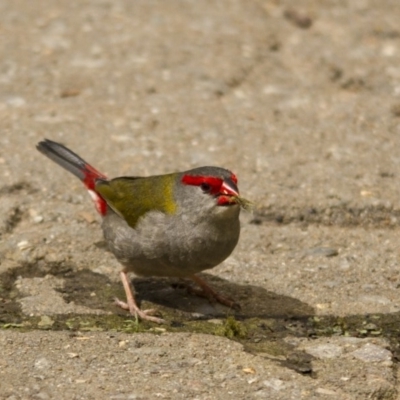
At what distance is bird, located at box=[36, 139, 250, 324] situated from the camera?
474 centimetres

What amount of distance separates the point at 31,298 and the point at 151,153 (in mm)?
1919

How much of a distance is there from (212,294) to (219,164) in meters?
1.55

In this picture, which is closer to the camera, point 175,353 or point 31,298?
point 175,353

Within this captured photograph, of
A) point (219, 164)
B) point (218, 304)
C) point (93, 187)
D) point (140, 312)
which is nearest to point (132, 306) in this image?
point (140, 312)

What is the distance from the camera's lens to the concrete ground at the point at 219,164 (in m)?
4.16

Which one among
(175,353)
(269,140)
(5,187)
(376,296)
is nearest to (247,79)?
(269,140)

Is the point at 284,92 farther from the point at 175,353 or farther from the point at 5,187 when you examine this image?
the point at 175,353

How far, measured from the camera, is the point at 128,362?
4.15 meters

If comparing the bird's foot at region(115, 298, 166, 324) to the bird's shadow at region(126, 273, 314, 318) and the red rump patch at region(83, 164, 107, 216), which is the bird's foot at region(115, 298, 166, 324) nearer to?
the bird's shadow at region(126, 273, 314, 318)

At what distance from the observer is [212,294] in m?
5.02

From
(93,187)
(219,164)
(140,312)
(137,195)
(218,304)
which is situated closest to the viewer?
(140,312)

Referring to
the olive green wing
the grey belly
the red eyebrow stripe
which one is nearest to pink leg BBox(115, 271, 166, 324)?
the grey belly

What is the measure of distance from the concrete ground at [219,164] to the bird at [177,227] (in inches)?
8.5

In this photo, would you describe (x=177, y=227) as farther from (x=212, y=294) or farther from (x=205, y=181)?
(x=212, y=294)
